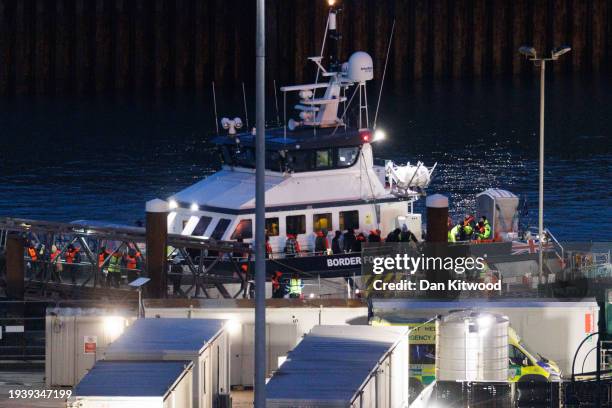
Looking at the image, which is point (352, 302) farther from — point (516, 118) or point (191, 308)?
point (516, 118)

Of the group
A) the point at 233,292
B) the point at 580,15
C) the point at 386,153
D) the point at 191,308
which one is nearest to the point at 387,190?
the point at 233,292

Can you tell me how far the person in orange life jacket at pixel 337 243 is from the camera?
123 ft

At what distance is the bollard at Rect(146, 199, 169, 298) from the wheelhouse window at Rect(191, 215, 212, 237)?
608 centimetres

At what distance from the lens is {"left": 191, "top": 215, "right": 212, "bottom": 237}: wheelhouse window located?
124ft

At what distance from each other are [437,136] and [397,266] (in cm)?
5412

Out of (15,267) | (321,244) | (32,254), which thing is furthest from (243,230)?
(15,267)

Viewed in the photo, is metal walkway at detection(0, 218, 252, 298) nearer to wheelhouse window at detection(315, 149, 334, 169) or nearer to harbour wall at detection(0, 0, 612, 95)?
wheelhouse window at detection(315, 149, 334, 169)

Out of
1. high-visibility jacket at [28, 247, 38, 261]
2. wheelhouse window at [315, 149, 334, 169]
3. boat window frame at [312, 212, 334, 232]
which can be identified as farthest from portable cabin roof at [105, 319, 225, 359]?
wheelhouse window at [315, 149, 334, 169]

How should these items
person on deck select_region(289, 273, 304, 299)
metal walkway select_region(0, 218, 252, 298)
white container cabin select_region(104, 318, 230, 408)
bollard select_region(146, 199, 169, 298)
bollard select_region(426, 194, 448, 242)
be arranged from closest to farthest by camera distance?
white container cabin select_region(104, 318, 230, 408)
bollard select_region(146, 199, 169, 298)
person on deck select_region(289, 273, 304, 299)
bollard select_region(426, 194, 448, 242)
metal walkway select_region(0, 218, 252, 298)

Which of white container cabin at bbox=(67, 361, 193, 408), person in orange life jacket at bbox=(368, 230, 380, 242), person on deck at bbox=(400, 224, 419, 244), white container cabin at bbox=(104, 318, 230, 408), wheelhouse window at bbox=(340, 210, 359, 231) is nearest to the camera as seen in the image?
white container cabin at bbox=(67, 361, 193, 408)

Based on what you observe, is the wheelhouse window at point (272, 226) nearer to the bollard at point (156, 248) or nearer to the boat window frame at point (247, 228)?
the boat window frame at point (247, 228)

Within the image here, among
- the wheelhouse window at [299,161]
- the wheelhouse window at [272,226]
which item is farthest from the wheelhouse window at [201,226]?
the wheelhouse window at [299,161]

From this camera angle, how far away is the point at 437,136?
274 ft

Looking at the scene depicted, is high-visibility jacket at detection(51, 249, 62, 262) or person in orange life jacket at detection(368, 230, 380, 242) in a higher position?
person in orange life jacket at detection(368, 230, 380, 242)
